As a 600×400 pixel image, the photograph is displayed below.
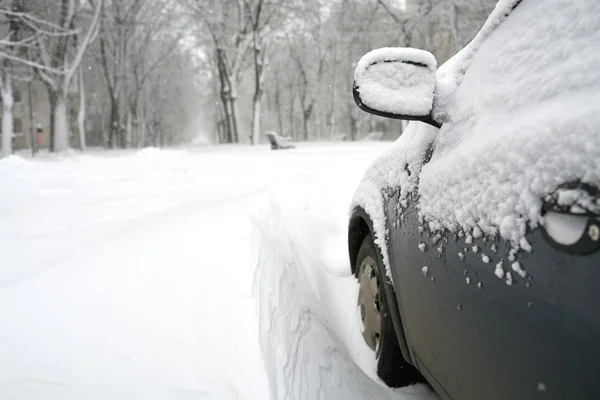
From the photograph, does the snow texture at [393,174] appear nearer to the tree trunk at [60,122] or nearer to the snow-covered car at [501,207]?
the snow-covered car at [501,207]

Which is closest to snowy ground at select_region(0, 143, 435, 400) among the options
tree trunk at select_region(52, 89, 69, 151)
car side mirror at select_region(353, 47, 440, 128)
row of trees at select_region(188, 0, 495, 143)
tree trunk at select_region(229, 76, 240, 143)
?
car side mirror at select_region(353, 47, 440, 128)

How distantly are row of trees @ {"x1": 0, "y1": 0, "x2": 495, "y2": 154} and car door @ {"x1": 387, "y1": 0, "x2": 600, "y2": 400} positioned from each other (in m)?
14.7

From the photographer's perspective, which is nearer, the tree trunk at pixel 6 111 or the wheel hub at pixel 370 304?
the wheel hub at pixel 370 304

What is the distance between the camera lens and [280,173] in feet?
23.7

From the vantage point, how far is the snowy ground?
1809 mm

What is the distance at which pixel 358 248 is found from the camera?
2.74 metres

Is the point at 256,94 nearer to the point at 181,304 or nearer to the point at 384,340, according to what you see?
the point at 181,304

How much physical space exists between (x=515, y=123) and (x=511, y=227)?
328mm

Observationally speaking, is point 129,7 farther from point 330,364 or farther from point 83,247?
point 330,364

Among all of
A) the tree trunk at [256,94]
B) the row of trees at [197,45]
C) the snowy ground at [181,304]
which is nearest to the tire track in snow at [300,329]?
the snowy ground at [181,304]

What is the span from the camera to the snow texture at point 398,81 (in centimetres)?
156

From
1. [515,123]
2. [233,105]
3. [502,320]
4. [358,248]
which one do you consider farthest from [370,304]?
[233,105]

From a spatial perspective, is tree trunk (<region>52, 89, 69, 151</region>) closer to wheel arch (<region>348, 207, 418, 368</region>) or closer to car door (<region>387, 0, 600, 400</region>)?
wheel arch (<region>348, 207, 418, 368</region>)

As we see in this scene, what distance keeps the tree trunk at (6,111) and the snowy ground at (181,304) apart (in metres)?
13.7
